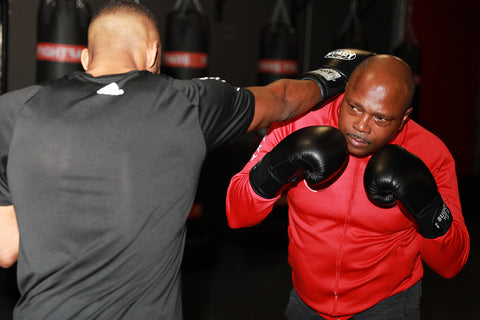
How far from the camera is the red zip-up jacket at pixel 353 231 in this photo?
4.85ft

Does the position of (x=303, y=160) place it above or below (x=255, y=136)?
above

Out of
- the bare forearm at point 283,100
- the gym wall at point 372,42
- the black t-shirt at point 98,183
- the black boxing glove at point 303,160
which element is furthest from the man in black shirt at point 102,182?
the gym wall at point 372,42

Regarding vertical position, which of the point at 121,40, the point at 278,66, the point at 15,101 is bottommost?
the point at 278,66

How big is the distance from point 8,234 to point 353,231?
958 millimetres

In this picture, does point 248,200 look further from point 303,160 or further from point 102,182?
point 102,182

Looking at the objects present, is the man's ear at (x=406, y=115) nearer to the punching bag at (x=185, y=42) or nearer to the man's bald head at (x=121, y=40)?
the man's bald head at (x=121, y=40)

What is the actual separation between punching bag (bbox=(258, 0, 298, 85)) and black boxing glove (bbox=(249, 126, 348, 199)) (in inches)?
87.3

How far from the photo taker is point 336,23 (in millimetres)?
4633

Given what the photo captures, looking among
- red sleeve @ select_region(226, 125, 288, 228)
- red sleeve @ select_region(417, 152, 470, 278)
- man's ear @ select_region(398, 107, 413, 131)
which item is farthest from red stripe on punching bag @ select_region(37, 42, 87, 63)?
red sleeve @ select_region(417, 152, 470, 278)

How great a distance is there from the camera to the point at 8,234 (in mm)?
1148

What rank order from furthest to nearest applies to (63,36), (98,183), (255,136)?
(255,136), (63,36), (98,183)

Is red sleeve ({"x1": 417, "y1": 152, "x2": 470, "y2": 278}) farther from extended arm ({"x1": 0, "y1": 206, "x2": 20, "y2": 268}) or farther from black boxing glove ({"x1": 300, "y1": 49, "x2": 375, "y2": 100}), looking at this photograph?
extended arm ({"x1": 0, "y1": 206, "x2": 20, "y2": 268})

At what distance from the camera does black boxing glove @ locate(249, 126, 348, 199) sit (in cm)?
133

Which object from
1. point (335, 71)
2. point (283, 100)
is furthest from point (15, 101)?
point (335, 71)
